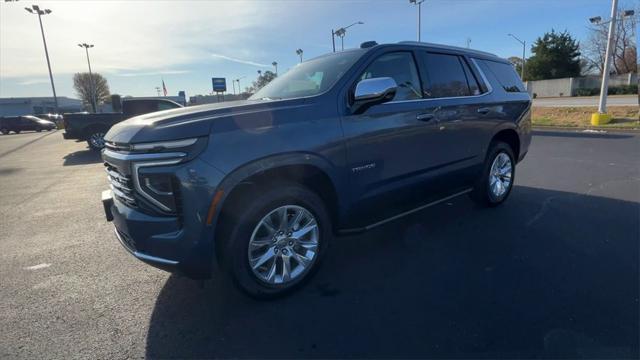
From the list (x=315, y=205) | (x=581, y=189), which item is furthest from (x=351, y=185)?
(x=581, y=189)

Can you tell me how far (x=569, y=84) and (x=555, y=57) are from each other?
18.3 feet

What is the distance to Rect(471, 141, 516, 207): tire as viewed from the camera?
4617mm

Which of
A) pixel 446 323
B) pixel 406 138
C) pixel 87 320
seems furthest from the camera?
pixel 406 138

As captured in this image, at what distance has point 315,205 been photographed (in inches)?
114

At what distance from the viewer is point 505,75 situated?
491cm

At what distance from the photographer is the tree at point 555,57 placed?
51406 millimetres

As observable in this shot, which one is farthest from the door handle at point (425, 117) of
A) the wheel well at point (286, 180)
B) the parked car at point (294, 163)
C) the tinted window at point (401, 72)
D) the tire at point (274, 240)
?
the tire at point (274, 240)

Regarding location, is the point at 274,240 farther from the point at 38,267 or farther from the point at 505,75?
the point at 505,75

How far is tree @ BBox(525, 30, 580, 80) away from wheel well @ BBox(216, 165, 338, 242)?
→ 203 ft

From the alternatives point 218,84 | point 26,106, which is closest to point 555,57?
point 218,84

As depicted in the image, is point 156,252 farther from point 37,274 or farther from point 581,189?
point 581,189

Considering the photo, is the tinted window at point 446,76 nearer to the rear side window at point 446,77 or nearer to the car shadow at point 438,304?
the rear side window at point 446,77

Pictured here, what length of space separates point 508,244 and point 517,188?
2.54 meters

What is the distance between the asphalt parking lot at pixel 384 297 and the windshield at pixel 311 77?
1.67m
